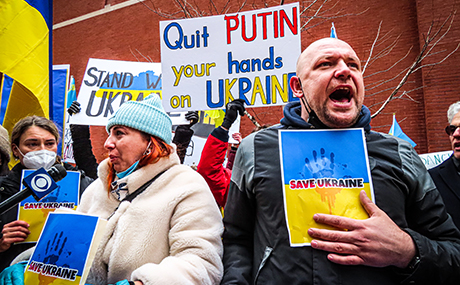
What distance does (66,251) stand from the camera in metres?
1.63

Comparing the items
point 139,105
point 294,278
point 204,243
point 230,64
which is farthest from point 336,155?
point 230,64

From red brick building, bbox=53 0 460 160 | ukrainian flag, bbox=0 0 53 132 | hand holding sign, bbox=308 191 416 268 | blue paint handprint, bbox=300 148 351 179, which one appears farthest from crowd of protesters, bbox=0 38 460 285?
red brick building, bbox=53 0 460 160

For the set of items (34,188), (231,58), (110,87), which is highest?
(110,87)

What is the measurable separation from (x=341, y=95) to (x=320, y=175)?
42 cm

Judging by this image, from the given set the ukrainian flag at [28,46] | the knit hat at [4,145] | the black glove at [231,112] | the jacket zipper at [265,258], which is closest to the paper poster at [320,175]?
the jacket zipper at [265,258]

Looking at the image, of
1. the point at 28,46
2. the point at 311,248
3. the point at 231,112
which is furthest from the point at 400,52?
the point at 311,248

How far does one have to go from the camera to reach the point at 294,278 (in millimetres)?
1395

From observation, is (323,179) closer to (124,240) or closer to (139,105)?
(124,240)

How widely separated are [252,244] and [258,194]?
0.26 metres

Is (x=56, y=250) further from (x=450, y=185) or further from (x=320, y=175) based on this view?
(x=450, y=185)

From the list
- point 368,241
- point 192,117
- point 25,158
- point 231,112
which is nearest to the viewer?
point 368,241

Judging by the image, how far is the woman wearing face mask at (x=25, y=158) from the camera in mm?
2494

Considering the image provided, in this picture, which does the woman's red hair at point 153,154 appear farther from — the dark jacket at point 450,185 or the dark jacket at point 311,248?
the dark jacket at point 450,185

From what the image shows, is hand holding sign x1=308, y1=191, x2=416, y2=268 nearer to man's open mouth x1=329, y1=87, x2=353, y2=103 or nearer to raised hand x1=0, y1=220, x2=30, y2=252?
man's open mouth x1=329, y1=87, x2=353, y2=103
